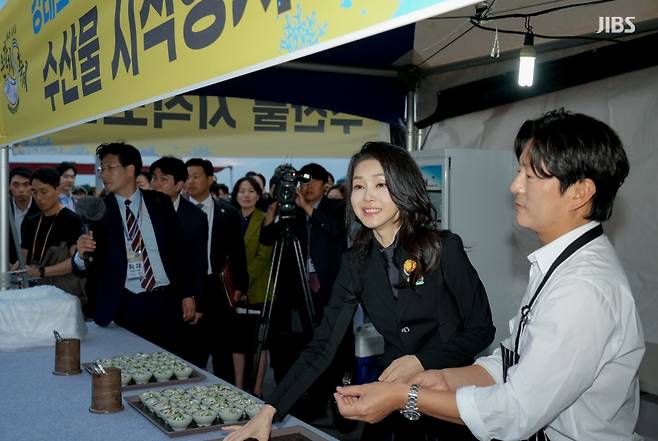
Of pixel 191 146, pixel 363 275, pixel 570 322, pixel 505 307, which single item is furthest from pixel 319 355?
pixel 191 146

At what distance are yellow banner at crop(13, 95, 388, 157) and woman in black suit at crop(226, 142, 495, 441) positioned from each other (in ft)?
10.1

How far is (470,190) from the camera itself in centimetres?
454

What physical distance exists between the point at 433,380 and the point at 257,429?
422mm

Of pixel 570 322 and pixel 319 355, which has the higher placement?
pixel 570 322

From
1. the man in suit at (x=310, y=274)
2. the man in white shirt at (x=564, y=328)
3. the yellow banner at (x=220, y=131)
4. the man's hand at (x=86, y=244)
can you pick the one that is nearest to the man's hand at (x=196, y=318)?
the man's hand at (x=86, y=244)

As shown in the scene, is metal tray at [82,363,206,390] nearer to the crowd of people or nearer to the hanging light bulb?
the crowd of people

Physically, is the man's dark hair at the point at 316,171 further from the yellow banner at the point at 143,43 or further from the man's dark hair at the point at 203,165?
the yellow banner at the point at 143,43

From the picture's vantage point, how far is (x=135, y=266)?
2984mm

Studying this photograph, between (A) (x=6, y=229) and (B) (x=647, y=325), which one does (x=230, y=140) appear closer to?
(A) (x=6, y=229)

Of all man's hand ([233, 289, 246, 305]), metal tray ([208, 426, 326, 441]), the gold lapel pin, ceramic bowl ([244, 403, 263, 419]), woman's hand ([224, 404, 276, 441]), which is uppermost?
the gold lapel pin

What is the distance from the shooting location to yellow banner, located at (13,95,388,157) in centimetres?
474

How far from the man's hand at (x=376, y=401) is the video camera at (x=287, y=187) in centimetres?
288

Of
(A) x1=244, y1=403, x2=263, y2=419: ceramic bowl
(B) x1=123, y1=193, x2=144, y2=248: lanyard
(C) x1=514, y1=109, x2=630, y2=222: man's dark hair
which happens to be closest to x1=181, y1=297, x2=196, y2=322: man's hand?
(B) x1=123, y1=193, x2=144, y2=248: lanyard

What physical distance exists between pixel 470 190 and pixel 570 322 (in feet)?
11.7
